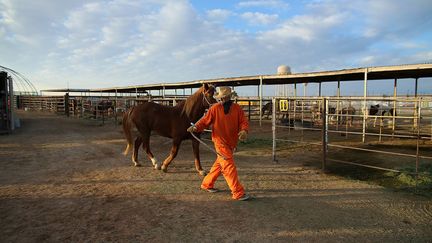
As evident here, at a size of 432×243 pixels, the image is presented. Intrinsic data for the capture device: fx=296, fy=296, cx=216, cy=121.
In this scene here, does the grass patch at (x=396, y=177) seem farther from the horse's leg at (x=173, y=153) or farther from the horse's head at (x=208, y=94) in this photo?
the horse's leg at (x=173, y=153)

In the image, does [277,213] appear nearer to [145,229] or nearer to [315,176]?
[145,229]

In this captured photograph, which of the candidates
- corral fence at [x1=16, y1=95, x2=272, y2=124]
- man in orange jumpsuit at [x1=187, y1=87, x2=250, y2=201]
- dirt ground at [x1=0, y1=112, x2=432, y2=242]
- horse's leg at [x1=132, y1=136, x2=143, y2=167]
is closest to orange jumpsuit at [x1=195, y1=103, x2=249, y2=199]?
man in orange jumpsuit at [x1=187, y1=87, x2=250, y2=201]

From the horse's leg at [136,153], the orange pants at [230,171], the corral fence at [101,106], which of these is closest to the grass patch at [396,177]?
the orange pants at [230,171]

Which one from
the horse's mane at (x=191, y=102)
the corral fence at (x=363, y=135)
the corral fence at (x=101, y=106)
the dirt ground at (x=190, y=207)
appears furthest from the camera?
the corral fence at (x=101, y=106)

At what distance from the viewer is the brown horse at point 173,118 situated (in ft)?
17.9

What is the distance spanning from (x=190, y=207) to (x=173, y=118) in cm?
225

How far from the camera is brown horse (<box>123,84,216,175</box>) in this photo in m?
5.44

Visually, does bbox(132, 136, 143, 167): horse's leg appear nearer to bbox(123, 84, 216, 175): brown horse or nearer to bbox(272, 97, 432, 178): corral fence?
bbox(123, 84, 216, 175): brown horse

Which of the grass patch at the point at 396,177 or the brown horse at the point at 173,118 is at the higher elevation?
the brown horse at the point at 173,118

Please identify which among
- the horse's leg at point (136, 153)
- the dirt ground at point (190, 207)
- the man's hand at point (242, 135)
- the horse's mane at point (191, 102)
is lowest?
the dirt ground at point (190, 207)

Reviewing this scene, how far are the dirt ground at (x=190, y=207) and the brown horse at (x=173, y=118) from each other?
1.46ft

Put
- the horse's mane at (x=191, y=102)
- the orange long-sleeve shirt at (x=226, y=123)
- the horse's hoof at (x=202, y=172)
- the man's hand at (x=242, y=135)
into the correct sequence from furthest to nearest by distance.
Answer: the horse's mane at (x=191, y=102), the horse's hoof at (x=202, y=172), the orange long-sleeve shirt at (x=226, y=123), the man's hand at (x=242, y=135)

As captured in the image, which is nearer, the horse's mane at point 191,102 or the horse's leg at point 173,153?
the horse's leg at point 173,153

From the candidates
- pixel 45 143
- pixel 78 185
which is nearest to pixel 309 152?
pixel 78 185
